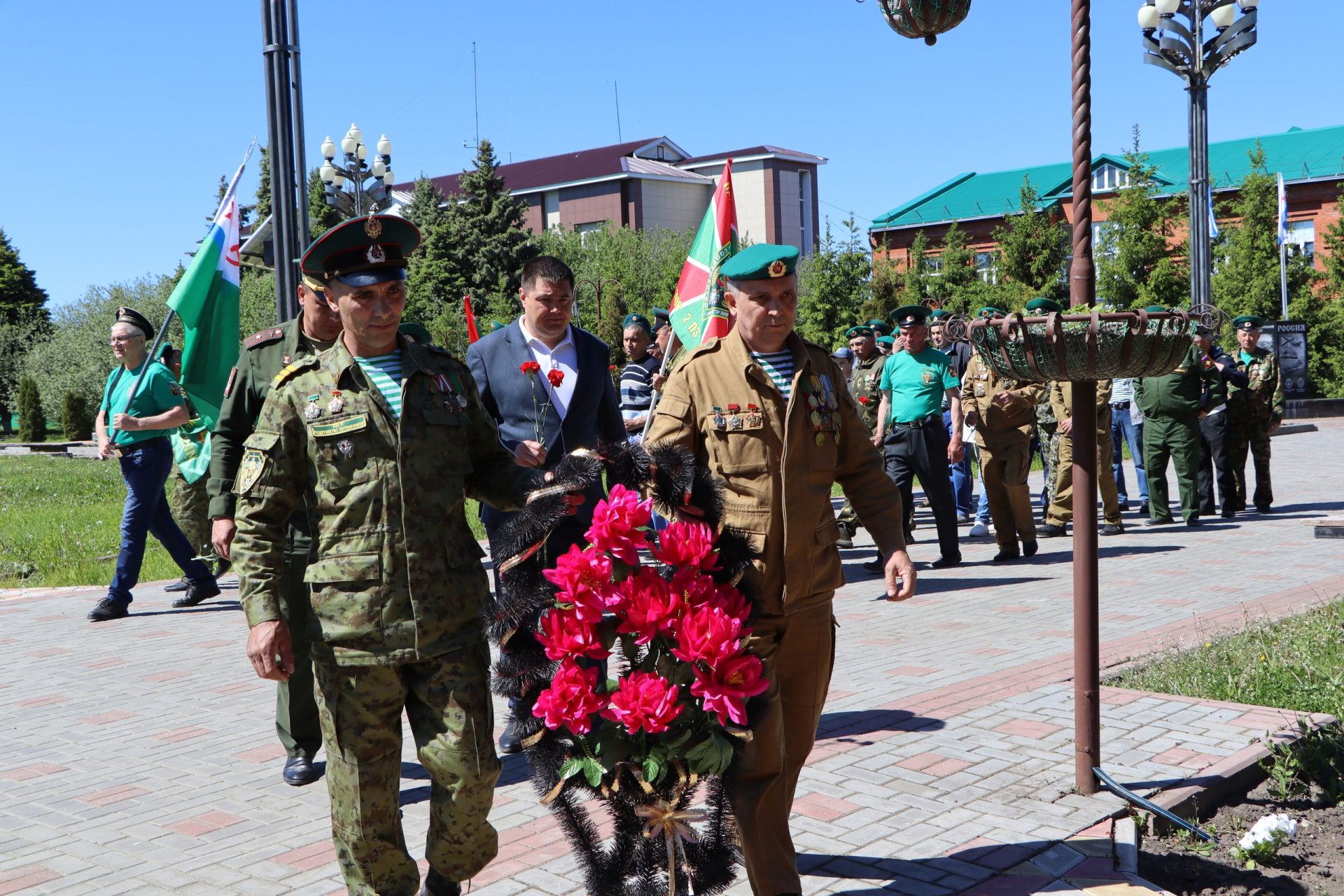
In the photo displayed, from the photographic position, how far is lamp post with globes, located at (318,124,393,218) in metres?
21.9

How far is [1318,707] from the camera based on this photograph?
18.6ft

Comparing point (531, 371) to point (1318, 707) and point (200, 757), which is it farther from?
point (1318, 707)

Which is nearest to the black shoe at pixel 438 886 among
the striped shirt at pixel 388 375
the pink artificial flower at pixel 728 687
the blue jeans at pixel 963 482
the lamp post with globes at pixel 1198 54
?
the pink artificial flower at pixel 728 687

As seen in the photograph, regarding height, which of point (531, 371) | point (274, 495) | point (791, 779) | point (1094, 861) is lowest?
point (1094, 861)

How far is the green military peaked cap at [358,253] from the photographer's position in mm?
3557

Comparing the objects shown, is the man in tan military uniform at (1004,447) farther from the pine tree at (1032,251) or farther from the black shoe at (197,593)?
the pine tree at (1032,251)

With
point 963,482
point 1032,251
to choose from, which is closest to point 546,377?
point 963,482

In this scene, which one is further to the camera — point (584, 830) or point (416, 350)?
point (416, 350)

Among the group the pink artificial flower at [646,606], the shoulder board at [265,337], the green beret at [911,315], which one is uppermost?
the green beret at [911,315]

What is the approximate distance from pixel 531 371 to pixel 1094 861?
9.97 feet

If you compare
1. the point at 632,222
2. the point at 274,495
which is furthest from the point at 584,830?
the point at 632,222

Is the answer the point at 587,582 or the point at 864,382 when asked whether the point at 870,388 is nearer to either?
the point at 864,382

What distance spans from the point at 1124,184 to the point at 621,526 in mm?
51393

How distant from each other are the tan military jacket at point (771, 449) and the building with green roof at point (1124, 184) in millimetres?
47357
